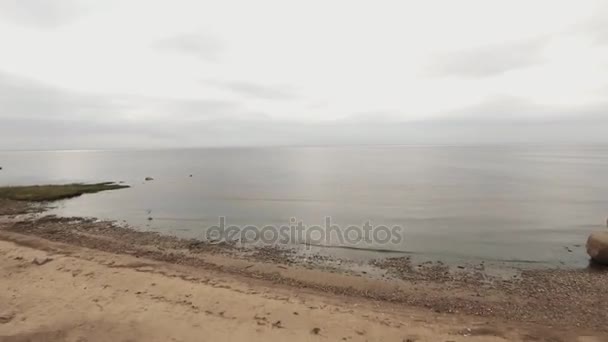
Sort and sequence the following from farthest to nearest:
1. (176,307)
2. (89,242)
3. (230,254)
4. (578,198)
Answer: (578,198) → (89,242) → (230,254) → (176,307)

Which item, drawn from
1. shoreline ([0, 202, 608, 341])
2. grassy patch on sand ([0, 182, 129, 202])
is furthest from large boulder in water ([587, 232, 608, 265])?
grassy patch on sand ([0, 182, 129, 202])

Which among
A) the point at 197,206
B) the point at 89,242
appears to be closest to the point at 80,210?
the point at 197,206

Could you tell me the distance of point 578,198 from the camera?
1660 inches

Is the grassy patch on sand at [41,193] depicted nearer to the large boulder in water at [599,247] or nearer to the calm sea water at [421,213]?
the calm sea water at [421,213]

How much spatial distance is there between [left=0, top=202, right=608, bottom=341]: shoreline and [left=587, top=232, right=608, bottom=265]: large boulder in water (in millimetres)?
1674

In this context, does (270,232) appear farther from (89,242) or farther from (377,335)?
(377,335)

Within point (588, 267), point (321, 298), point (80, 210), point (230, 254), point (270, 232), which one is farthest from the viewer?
point (80, 210)

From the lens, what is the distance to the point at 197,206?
39.5 m

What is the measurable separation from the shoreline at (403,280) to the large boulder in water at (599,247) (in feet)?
5.49

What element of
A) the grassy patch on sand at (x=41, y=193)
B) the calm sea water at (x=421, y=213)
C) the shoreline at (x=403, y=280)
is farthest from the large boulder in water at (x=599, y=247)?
the grassy patch on sand at (x=41, y=193)

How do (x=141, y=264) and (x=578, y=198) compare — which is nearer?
(x=141, y=264)

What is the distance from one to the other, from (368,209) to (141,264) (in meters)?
26.4

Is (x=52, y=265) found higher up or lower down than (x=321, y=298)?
higher up

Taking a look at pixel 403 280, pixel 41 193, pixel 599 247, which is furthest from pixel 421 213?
pixel 41 193
